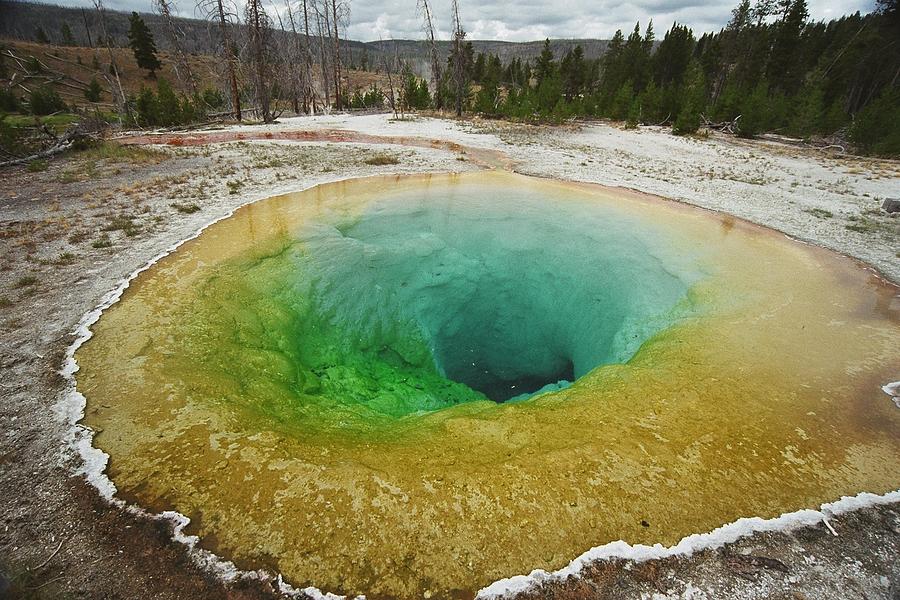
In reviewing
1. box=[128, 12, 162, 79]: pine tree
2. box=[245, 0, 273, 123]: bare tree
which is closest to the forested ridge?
box=[245, 0, 273, 123]: bare tree

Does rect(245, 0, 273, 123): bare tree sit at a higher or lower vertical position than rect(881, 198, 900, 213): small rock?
higher

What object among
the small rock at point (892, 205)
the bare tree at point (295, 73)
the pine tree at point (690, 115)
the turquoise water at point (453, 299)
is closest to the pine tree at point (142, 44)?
the bare tree at point (295, 73)

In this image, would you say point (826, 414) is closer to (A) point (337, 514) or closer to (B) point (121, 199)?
(A) point (337, 514)

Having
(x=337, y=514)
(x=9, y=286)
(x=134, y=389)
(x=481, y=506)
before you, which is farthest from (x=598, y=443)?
(x=9, y=286)

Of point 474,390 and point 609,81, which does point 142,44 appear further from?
point 474,390

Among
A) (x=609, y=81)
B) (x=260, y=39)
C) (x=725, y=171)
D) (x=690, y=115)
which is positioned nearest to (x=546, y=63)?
(x=609, y=81)

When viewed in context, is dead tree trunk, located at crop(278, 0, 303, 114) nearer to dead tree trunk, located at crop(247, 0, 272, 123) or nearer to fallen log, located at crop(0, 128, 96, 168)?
dead tree trunk, located at crop(247, 0, 272, 123)
